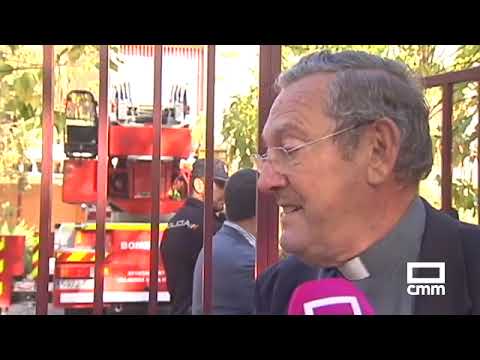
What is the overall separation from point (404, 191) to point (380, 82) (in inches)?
8.9

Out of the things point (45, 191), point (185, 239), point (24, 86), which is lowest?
point (185, 239)

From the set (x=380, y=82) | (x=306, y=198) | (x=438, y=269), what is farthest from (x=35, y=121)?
(x=438, y=269)

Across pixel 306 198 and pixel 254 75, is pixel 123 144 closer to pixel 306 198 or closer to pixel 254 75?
pixel 254 75

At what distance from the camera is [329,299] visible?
57.4 inches

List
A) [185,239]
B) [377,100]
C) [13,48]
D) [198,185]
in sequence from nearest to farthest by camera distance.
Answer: [377,100] < [13,48] < [198,185] < [185,239]

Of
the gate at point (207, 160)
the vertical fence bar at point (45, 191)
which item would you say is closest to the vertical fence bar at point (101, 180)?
the gate at point (207, 160)

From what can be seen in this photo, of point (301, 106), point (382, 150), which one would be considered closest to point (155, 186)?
point (301, 106)

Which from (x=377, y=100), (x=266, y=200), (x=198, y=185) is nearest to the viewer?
(x=377, y=100)

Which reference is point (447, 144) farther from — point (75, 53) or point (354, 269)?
point (75, 53)

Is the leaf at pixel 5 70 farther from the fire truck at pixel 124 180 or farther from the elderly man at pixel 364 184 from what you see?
the elderly man at pixel 364 184

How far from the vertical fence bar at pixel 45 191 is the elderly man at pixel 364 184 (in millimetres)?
538

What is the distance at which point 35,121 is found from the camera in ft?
5.74

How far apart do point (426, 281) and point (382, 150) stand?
0.89ft

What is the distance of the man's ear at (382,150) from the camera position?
54.7 inches
